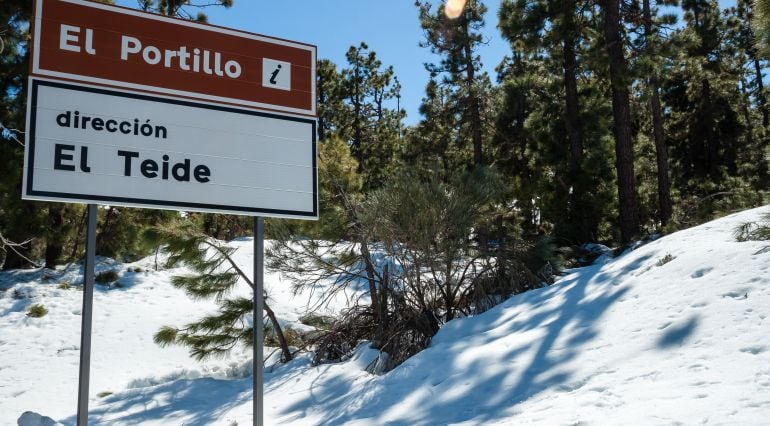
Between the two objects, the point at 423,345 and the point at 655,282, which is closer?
the point at 655,282

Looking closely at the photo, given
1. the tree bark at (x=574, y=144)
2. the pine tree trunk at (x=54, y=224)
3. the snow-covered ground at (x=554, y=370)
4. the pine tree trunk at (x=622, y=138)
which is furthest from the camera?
the tree bark at (x=574, y=144)

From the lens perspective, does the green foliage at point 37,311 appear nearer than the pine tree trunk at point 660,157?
Yes

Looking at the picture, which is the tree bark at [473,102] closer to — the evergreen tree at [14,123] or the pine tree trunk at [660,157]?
the pine tree trunk at [660,157]

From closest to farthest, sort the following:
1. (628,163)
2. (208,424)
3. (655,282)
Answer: (655,282) → (208,424) → (628,163)

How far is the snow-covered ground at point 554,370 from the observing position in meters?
4.18

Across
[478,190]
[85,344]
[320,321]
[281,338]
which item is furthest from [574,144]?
[85,344]

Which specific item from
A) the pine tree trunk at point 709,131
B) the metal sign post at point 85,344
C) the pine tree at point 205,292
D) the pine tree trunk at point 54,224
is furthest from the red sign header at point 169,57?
the pine tree trunk at point 709,131

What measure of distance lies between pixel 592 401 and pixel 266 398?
5.13 meters

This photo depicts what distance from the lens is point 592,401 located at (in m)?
4.35

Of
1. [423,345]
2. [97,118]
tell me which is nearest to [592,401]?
[97,118]

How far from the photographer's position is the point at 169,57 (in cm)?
442

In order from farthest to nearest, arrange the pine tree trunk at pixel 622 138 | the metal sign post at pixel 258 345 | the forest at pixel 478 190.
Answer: the pine tree trunk at pixel 622 138 → the forest at pixel 478 190 → the metal sign post at pixel 258 345

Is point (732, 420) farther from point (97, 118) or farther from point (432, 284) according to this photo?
point (432, 284)

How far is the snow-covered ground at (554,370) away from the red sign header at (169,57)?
2.84 m
